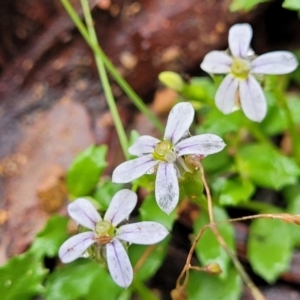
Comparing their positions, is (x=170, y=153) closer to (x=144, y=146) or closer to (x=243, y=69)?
(x=144, y=146)

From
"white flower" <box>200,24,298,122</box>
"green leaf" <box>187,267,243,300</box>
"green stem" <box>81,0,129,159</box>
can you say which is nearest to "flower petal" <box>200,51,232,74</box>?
"white flower" <box>200,24,298,122</box>

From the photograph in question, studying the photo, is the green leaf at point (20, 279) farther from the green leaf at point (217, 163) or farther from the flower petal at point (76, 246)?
the green leaf at point (217, 163)

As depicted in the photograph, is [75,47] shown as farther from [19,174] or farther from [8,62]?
[19,174]

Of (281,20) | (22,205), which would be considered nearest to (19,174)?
→ (22,205)

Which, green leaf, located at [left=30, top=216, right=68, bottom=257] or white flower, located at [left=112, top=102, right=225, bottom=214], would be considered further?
green leaf, located at [left=30, top=216, right=68, bottom=257]

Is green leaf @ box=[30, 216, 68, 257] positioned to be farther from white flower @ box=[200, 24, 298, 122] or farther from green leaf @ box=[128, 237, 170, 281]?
white flower @ box=[200, 24, 298, 122]

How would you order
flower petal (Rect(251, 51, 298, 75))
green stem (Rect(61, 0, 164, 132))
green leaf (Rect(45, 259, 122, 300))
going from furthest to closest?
green stem (Rect(61, 0, 164, 132))
green leaf (Rect(45, 259, 122, 300))
flower petal (Rect(251, 51, 298, 75))

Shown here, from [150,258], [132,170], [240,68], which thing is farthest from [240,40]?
[150,258]
